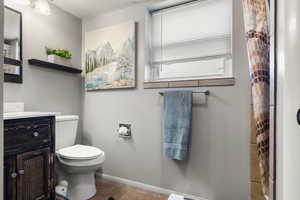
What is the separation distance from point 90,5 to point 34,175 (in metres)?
1.86

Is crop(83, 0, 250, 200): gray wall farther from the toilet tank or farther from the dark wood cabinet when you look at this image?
the dark wood cabinet

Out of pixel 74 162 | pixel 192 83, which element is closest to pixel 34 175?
pixel 74 162

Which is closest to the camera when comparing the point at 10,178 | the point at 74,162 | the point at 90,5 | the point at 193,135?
the point at 10,178

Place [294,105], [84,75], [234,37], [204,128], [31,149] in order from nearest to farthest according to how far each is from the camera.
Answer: [294,105] → [31,149] → [234,37] → [204,128] → [84,75]

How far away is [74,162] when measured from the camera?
1537 mm

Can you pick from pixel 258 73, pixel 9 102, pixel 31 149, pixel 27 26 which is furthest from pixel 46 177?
pixel 258 73

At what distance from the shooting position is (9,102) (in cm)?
156

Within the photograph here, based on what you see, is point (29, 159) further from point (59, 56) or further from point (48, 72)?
point (59, 56)

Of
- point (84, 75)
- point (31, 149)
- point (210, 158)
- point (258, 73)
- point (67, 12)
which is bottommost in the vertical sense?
point (210, 158)

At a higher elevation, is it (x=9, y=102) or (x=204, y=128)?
(x=9, y=102)

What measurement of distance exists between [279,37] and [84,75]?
226 centimetres

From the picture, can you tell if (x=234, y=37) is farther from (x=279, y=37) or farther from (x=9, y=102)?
(x=9, y=102)

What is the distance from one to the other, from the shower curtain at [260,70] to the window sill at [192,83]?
0.75m

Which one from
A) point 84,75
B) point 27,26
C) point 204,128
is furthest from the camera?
point 84,75
